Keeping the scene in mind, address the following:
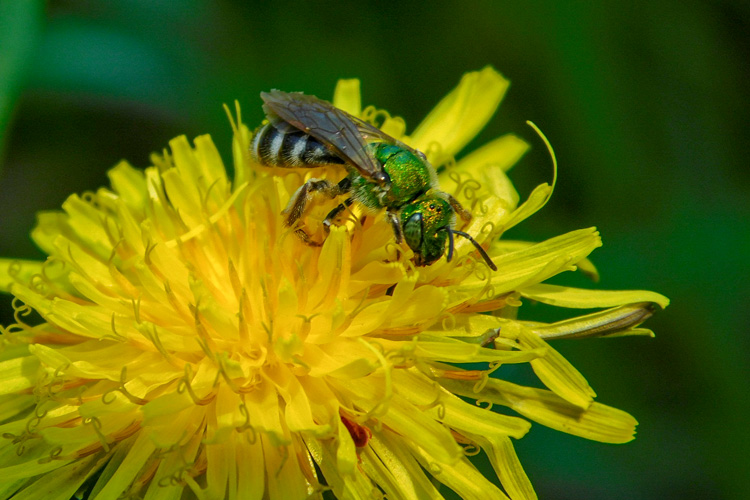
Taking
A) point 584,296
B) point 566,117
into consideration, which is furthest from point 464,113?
point 584,296

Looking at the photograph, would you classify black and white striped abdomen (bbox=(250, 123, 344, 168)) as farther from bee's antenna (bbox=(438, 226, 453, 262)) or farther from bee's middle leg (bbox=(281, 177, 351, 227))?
bee's antenna (bbox=(438, 226, 453, 262))

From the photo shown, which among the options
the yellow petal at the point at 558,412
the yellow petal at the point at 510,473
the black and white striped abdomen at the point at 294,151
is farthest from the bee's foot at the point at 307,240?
the yellow petal at the point at 510,473

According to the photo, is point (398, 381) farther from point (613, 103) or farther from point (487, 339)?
point (613, 103)

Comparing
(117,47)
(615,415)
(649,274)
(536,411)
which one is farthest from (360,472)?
(117,47)

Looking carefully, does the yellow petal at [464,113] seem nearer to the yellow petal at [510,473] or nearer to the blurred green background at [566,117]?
the blurred green background at [566,117]

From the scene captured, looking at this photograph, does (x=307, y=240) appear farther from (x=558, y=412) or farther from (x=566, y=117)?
(x=566, y=117)

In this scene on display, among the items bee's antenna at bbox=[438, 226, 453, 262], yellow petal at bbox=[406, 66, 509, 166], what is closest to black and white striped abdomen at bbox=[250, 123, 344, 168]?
bee's antenna at bbox=[438, 226, 453, 262]

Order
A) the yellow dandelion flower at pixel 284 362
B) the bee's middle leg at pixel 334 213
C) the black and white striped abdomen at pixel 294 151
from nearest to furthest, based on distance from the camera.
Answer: the yellow dandelion flower at pixel 284 362 < the bee's middle leg at pixel 334 213 < the black and white striped abdomen at pixel 294 151
